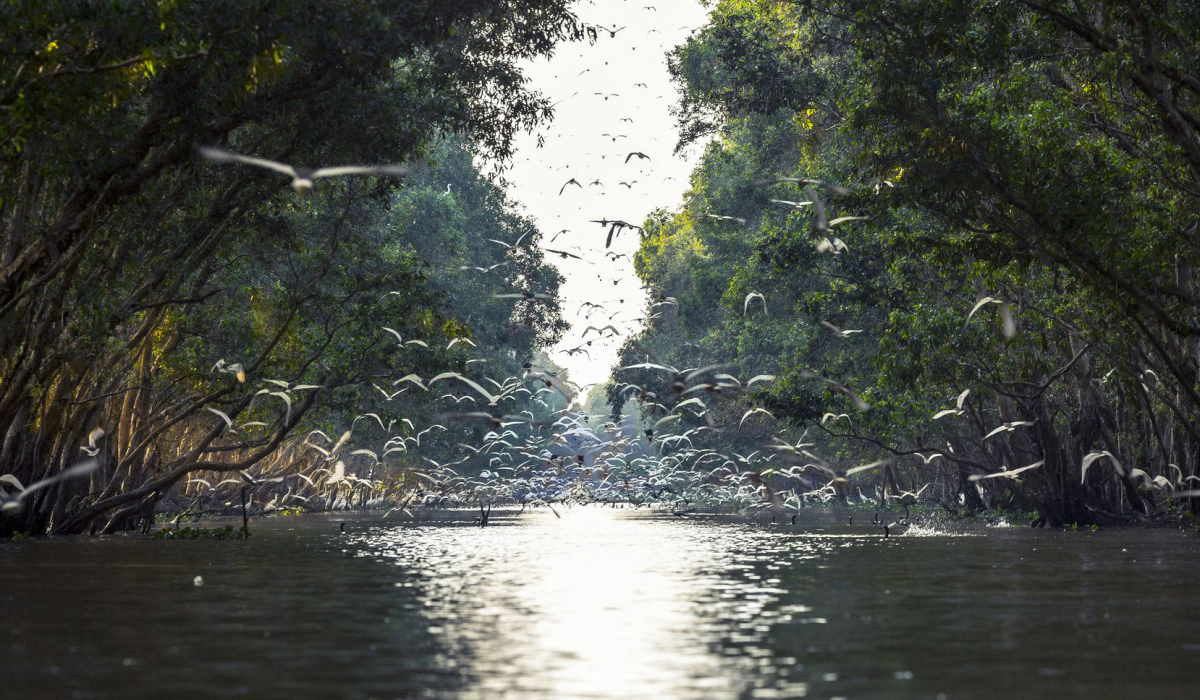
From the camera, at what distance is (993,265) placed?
88.9ft

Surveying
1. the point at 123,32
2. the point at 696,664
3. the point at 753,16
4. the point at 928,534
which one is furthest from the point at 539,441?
the point at 696,664

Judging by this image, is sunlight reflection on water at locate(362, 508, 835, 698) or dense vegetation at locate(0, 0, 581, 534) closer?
sunlight reflection on water at locate(362, 508, 835, 698)

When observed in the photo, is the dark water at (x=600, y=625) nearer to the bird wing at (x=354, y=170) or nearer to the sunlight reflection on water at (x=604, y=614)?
the sunlight reflection on water at (x=604, y=614)

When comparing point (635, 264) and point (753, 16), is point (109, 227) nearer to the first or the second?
point (753, 16)

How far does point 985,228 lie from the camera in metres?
28.6

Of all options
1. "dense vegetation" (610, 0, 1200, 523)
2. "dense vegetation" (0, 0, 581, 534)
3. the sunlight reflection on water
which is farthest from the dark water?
"dense vegetation" (610, 0, 1200, 523)

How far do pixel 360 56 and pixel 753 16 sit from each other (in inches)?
935

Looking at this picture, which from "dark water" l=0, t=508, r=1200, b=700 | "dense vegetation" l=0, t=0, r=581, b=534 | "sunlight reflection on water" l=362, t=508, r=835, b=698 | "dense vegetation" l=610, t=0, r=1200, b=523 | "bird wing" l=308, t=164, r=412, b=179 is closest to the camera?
"dark water" l=0, t=508, r=1200, b=700

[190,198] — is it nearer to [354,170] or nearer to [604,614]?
[354,170]

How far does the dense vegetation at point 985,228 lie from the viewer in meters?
25.0

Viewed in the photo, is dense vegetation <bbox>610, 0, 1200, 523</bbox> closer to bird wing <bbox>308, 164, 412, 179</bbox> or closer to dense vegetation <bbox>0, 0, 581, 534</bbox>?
dense vegetation <bbox>0, 0, 581, 534</bbox>

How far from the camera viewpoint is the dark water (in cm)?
941

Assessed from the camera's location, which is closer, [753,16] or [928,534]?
[928,534]

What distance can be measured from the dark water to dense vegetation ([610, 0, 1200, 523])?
18.5ft
